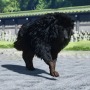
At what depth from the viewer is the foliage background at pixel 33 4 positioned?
66.5 m

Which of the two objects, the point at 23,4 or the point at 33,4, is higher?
the point at 23,4

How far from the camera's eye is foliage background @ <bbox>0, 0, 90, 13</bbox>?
66.5 meters

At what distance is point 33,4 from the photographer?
87.4 m

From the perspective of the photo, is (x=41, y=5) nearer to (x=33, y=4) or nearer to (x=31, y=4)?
(x=31, y=4)

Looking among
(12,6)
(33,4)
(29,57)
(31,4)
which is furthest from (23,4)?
(29,57)

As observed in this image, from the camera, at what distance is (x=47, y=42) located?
285 inches

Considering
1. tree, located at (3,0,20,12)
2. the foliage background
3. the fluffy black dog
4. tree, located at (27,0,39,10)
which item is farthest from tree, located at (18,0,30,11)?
the fluffy black dog

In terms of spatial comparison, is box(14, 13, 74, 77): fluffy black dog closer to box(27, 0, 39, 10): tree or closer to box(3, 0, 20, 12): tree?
box(3, 0, 20, 12): tree

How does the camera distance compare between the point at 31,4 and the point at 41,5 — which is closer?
the point at 41,5

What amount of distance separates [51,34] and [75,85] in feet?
4.60

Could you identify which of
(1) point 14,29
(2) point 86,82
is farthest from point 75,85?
(1) point 14,29

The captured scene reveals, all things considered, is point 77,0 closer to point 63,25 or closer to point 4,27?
point 4,27

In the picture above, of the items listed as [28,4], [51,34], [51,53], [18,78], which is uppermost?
[51,34]

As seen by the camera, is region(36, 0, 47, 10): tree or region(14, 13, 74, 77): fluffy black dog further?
region(36, 0, 47, 10): tree
